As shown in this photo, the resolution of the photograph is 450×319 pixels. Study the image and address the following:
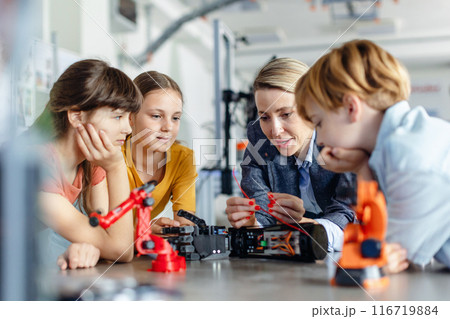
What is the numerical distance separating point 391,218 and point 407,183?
0.04 metres

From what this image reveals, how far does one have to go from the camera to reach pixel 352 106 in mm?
499

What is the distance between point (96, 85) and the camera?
26.9 inches

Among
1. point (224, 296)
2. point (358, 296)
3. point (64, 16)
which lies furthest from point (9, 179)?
point (64, 16)

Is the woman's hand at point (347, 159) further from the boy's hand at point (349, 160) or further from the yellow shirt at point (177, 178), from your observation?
the yellow shirt at point (177, 178)

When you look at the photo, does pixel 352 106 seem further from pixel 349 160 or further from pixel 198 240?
pixel 198 240

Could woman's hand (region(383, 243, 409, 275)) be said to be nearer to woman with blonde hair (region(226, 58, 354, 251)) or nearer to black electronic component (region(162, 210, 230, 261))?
woman with blonde hair (region(226, 58, 354, 251))

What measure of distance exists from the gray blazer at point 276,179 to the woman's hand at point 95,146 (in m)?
0.21

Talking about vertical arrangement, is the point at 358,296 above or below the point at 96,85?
below

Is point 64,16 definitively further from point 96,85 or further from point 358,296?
point 358,296

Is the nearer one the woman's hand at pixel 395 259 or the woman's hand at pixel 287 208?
the woman's hand at pixel 395 259

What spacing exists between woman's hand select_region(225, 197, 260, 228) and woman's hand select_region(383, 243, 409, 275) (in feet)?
0.77

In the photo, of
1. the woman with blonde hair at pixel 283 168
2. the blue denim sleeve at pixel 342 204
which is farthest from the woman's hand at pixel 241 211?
the blue denim sleeve at pixel 342 204

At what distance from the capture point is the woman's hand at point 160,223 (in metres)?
0.64

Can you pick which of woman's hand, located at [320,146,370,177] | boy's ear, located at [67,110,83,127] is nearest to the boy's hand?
woman's hand, located at [320,146,370,177]
